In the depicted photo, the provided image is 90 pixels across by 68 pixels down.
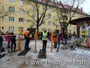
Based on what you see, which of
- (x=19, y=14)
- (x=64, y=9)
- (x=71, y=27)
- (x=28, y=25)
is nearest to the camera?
(x=64, y=9)

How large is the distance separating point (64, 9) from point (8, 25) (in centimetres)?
1750

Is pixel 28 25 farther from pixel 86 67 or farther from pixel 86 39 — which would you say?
pixel 86 67

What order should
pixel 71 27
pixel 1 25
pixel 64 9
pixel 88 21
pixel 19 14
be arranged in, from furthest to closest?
pixel 71 27 < pixel 19 14 < pixel 1 25 < pixel 64 9 < pixel 88 21

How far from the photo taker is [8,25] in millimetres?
28531

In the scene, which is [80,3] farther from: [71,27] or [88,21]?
[71,27]

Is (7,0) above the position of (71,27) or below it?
above

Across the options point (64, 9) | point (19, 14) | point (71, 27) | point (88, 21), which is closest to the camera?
point (88, 21)

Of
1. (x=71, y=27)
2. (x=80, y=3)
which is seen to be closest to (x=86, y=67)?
(x=80, y=3)

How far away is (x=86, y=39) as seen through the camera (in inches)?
411

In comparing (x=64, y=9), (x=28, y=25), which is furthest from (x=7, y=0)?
(x=64, y=9)

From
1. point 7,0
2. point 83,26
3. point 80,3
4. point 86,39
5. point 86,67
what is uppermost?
point 7,0

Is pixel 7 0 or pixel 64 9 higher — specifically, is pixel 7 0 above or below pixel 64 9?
above

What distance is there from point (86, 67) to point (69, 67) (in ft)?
2.78

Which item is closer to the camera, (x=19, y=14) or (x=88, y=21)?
(x=88, y=21)
